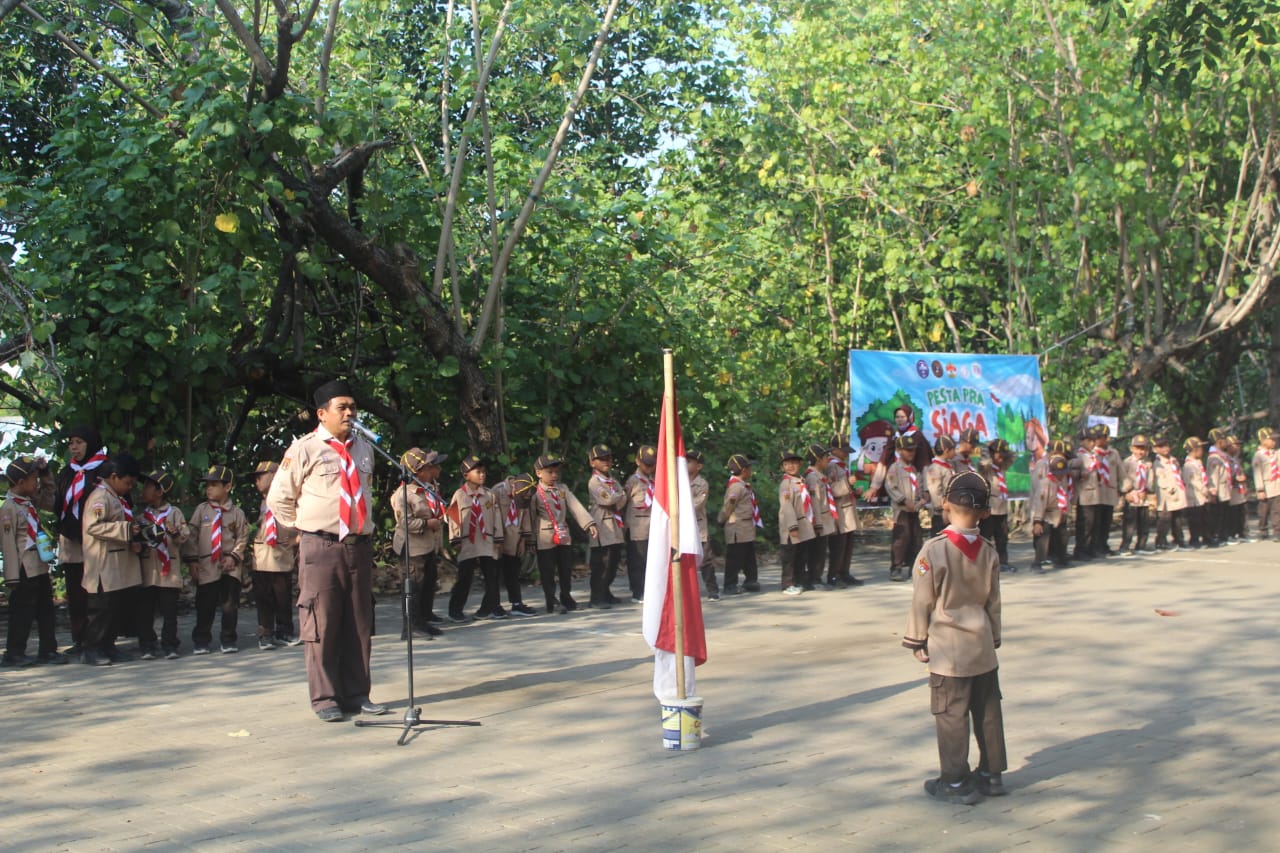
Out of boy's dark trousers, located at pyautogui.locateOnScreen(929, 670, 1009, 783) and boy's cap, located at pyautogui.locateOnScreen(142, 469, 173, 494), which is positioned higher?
boy's cap, located at pyautogui.locateOnScreen(142, 469, 173, 494)

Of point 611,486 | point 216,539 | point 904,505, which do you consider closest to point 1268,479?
point 904,505

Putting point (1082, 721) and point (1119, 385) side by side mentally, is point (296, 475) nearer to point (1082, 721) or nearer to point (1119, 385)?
point (1082, 721)

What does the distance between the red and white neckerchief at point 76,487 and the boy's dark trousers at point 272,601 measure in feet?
5.31

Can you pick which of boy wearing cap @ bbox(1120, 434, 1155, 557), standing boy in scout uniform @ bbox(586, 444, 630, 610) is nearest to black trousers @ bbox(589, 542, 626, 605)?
standing boy in scout uniform @ bbox(586, 444, 630, 610)

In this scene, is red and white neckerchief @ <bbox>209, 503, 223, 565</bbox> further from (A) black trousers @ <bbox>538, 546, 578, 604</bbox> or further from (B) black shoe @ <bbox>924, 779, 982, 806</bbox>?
(B) black shoe @ <bbox>924, 779, 982, 806</bbox>

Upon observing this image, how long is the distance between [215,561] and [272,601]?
0.61 metres

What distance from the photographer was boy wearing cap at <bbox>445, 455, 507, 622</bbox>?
13930 millimetres

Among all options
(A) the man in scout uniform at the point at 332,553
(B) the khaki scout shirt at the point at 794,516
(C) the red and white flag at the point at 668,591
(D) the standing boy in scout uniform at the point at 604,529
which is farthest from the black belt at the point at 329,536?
(B) the khaki scout shirt at the point at 794,516

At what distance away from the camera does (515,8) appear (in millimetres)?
15625

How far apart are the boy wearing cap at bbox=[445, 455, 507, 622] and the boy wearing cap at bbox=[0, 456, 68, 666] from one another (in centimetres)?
369

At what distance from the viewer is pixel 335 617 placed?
8859 millimetres

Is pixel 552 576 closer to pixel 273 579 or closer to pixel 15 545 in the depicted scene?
pixel 273 579

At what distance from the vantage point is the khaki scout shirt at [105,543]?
455 inches

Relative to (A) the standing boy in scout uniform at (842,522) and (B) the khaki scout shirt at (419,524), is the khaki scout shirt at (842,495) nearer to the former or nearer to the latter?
(A) the standing boy in scout uniform at (842,522)
